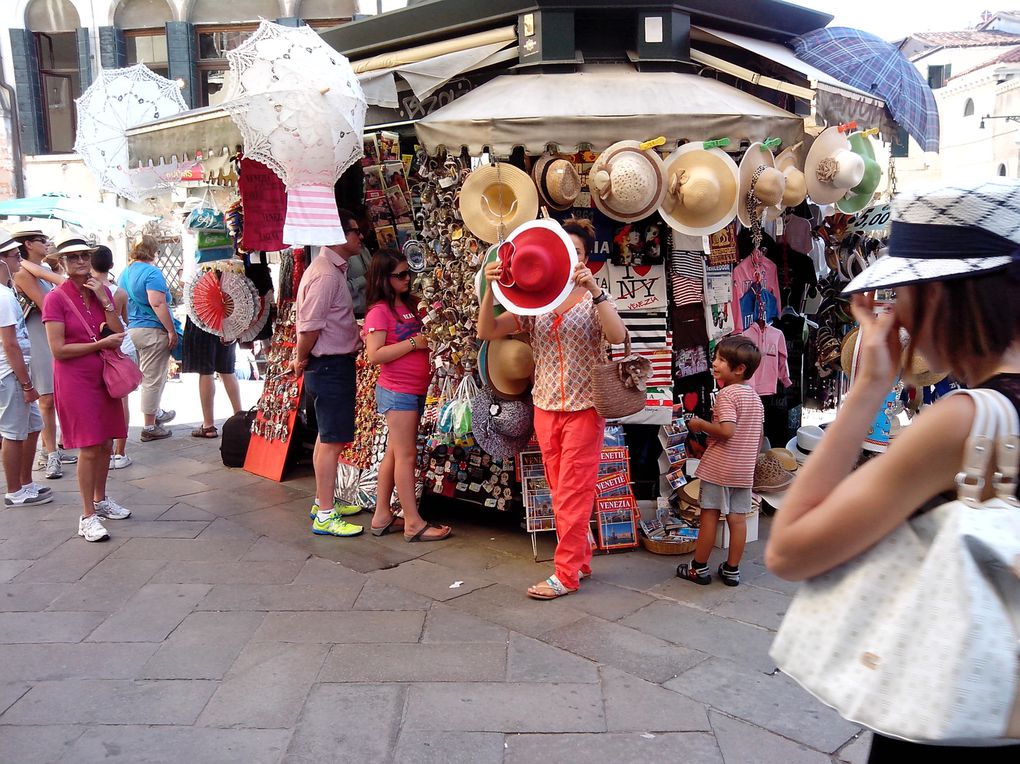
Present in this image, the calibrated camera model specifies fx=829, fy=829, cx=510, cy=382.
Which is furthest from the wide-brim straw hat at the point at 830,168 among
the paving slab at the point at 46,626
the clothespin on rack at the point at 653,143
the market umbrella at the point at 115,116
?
the market umbrella at the point at 115,116

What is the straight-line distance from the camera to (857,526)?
1286 millimetres

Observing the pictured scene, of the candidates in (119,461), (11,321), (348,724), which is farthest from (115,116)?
(348,724)

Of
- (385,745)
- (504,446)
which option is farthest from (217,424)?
(385,745)

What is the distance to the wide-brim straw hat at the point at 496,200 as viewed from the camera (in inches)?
190

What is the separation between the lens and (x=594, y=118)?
15.0ft

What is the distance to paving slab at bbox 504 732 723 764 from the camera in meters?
2.87

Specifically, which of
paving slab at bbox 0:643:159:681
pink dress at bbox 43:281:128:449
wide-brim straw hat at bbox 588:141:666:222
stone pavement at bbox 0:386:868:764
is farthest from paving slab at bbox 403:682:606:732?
pink dress at bbox 43:281:128:449

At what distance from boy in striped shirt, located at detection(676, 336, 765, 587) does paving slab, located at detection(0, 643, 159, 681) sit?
9.23 feet

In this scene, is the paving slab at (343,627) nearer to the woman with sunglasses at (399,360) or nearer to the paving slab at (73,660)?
the paving slab at (73,660)

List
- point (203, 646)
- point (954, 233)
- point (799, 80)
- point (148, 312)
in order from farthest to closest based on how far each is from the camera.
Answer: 1. point (148, 312)
2. point (799, 80)
3. point (203, 646)
4. point (954, 233)

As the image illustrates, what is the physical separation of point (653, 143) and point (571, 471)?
192 centimetres

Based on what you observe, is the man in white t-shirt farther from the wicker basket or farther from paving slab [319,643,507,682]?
the wicker basket

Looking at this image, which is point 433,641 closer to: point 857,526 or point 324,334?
point 324,334

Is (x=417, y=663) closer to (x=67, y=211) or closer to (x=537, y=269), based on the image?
(x=537, y=269)
